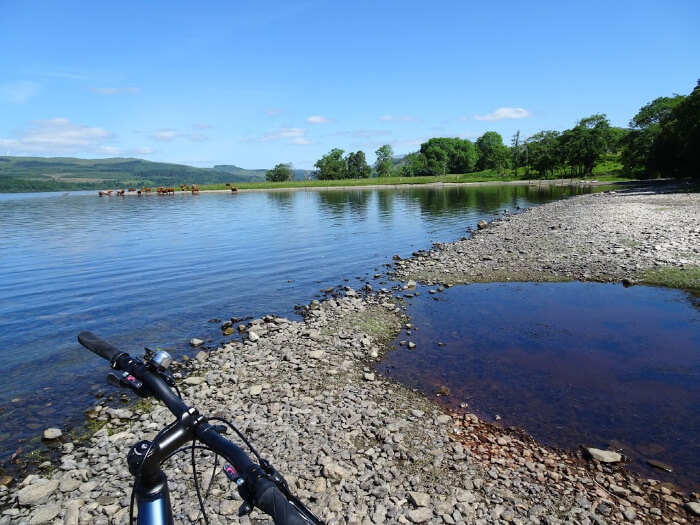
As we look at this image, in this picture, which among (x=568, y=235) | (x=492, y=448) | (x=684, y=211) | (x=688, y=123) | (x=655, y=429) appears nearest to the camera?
(x=492, y=448)

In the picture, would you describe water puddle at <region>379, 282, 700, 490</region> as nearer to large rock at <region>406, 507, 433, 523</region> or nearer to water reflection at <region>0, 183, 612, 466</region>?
large rock at <region>406, 507, 433, 523</region>

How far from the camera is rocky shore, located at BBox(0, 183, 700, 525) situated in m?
7.37

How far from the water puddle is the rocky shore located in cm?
106

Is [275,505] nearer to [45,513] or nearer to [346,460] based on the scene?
[346,460]

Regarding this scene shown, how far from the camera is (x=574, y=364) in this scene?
13641 mm

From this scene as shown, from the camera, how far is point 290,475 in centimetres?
822

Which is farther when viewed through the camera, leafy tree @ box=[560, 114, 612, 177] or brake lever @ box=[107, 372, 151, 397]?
leafy tree @ box=[560, 114, 612, 177]

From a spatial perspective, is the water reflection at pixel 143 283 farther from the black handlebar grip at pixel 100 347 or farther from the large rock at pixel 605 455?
the large rock at pixel 605 455

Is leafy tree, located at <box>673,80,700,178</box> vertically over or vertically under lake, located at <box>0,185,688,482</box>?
over

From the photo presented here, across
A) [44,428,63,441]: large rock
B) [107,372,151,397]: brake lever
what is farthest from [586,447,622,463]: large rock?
[44,428,63,441]: large rock

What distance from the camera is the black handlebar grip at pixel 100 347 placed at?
11.7 ft

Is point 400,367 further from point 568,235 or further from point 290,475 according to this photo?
point 568,235

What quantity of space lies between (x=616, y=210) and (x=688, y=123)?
44672 millimetres

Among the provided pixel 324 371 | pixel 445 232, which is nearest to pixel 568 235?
pixel 445 232
